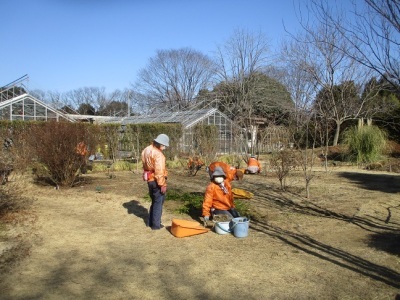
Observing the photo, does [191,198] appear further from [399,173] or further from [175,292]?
[399,173]

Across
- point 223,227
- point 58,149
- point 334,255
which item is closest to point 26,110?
point 58,149

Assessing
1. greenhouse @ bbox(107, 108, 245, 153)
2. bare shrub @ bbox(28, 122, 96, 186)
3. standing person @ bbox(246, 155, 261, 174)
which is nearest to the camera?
bare shrub @ bbox(28, 122, 96, 186)

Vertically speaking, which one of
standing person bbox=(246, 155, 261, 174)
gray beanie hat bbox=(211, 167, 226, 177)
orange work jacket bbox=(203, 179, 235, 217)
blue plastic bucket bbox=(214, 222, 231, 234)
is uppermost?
gray beanie hat bbox=(211, 167, 226, 177)

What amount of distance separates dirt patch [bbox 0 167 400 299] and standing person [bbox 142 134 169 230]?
291 mm

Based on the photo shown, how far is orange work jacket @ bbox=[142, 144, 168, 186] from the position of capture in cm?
596

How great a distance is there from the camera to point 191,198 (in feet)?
26.8

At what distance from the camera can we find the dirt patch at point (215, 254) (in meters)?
3.75

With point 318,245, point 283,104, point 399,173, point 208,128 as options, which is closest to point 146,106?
point 283,104

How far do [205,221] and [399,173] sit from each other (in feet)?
33.8

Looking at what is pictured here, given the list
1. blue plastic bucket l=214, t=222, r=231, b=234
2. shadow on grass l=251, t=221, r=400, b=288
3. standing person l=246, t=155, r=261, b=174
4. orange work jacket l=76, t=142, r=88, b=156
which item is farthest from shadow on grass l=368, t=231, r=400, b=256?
standing person l=246, t=155, r=261, b=174

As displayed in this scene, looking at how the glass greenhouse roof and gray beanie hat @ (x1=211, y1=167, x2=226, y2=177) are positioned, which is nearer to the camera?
gray beanie hat @ (x1=211, y1=167, x2=226, y2=177)

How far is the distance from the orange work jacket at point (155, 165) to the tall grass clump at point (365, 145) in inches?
511

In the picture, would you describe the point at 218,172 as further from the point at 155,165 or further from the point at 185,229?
the point at 185,229

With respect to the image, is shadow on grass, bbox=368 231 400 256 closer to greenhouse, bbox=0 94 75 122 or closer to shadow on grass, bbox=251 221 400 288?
shadow on grass, bbox=251 221 400 288
